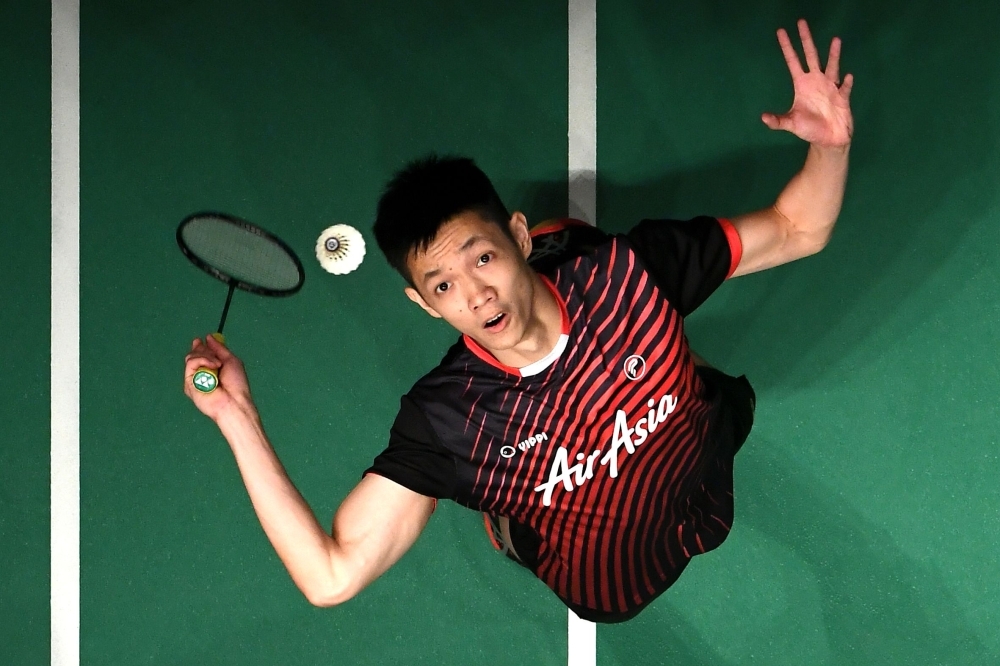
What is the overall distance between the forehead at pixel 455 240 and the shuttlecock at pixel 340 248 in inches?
42.3

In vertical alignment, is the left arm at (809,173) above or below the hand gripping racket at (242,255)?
below

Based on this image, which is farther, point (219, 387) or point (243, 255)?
point (243, 255)

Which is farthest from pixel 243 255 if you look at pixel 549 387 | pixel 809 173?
pixel 809 173

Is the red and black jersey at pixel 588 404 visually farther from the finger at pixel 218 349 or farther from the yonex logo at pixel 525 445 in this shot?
the finger at pixel 218 349

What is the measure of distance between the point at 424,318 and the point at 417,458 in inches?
42.2

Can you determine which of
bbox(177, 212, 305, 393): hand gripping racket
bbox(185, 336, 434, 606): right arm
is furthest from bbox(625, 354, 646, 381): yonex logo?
bbox(177, 212, 305, 393): hand gripping racket

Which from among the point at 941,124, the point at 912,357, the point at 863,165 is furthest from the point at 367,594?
the point at 941,124

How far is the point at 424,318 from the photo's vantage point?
13.7ft

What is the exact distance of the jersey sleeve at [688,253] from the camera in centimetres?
333

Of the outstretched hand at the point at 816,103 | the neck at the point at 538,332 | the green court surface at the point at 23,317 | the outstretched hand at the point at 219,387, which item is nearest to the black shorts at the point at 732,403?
the neck at the point at 538,332

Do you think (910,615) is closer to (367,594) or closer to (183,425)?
(367,594)

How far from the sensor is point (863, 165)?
4.09 meters

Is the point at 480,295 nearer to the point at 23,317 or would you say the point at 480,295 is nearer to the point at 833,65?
the point at 833,65

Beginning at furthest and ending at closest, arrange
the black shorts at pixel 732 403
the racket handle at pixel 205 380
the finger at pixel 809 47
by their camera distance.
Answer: the black shorts at pixel 732 403, the finger at pixel 809 47, the racket handle at pixel 205 380
